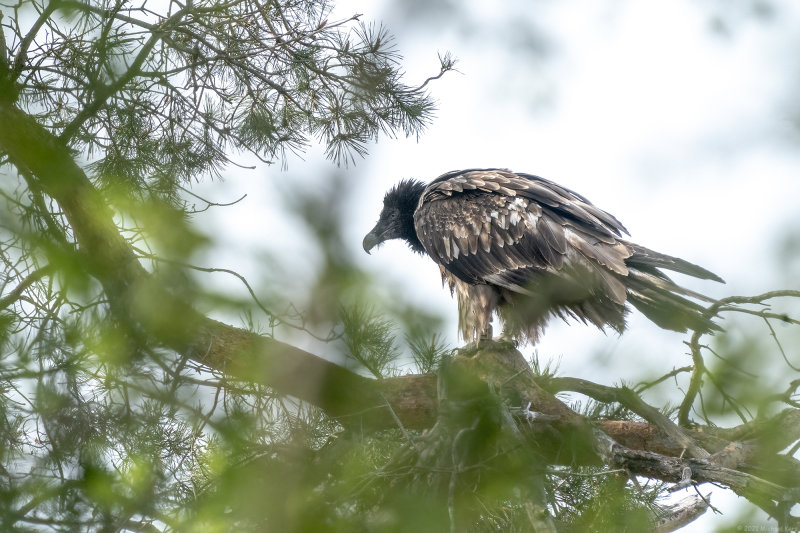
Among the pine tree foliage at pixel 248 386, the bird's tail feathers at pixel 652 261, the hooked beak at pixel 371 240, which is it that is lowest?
the pine tree foliage at pixel 248 386

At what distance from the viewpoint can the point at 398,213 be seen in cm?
692

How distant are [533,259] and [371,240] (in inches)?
74.1

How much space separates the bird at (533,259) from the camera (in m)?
4.77

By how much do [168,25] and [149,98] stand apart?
0.54m

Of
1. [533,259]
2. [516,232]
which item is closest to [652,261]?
[533,259]

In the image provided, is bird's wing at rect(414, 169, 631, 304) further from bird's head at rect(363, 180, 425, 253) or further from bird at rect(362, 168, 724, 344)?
bird's head at rect(363, 180, 425, 253)

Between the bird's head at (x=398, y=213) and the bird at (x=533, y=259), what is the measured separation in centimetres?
62

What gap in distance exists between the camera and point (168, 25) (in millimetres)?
3807

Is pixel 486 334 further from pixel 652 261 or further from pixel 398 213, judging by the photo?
pixel 398 213

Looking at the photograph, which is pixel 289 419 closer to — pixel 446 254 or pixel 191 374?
pixel 191 374

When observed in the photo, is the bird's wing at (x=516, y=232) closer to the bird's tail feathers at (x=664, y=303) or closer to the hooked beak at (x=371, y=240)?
the bird's tail feathers at (x=664, y=303)

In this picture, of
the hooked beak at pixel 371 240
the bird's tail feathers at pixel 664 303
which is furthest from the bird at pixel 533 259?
the hooked beak at pixel 371 240

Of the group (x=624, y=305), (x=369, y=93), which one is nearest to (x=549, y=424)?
(x=624, y=305)

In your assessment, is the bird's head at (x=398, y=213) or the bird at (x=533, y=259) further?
the bird's head at (x=398, y=213)
